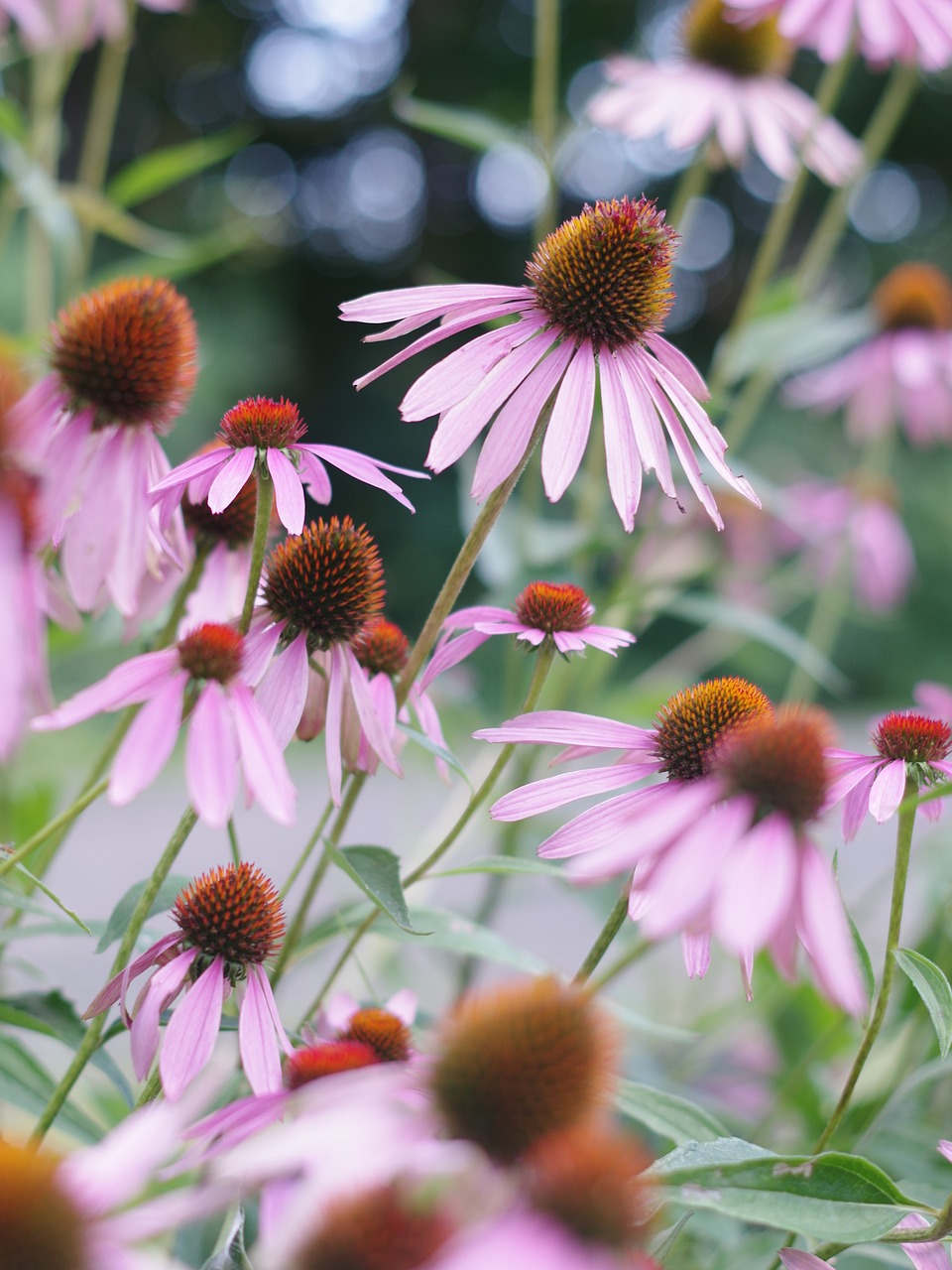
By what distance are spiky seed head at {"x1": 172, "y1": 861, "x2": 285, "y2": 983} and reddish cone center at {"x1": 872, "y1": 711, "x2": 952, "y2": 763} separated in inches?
9.5

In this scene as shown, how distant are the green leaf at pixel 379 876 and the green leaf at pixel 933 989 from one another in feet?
0.53

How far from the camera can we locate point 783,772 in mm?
305

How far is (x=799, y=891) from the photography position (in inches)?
11.5

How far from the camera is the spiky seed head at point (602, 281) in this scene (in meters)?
0.49

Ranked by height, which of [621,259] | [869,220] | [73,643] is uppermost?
[869,220]

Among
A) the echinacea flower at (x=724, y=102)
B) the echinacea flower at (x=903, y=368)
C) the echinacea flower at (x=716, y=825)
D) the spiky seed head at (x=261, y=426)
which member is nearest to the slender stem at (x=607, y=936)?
the echinacea flower at (x=716, y=825)

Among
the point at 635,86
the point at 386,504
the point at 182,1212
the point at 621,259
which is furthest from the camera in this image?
the point at 386,504

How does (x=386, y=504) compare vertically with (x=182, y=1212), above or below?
below

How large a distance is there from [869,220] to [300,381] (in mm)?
3280

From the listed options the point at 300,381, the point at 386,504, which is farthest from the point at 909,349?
the point at 300,381

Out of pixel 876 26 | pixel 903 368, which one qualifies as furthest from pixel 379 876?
pixel 903 368

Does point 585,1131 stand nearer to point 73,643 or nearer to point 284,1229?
point 284,1229

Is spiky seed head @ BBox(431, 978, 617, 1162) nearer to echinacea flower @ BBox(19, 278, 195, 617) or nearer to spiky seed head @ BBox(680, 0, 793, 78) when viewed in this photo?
echinacea flower @ BBox(19, 278, 195, 617)

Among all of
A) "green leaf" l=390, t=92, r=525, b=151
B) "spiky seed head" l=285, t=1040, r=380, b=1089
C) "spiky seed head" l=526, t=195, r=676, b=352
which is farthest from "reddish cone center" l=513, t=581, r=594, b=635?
"green leaf" l=390, t=92, r=525, b=151
